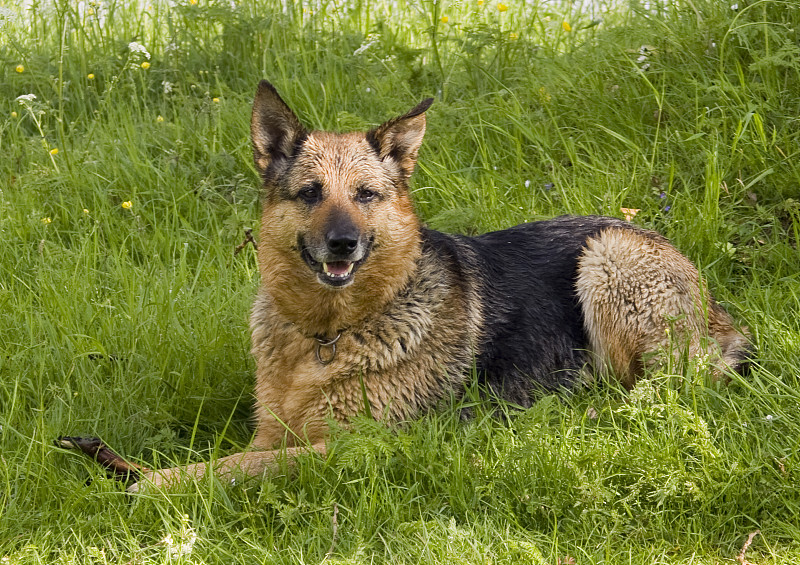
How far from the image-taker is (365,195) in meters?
4.21

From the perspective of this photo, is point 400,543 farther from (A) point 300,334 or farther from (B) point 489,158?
(B) point 489,158

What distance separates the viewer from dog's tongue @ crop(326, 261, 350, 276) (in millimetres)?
4048

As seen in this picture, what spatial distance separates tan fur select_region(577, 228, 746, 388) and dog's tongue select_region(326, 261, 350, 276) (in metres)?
1.30

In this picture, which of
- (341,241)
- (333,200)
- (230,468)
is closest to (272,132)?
(333,200)

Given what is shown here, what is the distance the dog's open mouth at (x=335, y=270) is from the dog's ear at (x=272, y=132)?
537 mm

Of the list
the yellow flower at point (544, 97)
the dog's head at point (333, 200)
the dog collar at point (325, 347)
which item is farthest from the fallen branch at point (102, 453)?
the yellow flower at point (544, 97)

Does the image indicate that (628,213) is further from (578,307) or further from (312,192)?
(312,192)

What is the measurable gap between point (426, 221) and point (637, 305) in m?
1.66

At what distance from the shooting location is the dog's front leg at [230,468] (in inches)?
144

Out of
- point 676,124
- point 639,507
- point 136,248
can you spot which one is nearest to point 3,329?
point 136,248

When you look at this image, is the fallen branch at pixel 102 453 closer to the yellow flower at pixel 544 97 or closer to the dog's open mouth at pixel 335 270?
the dog's open mouth at pixel 335 270

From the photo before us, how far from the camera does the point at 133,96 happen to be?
6621mm

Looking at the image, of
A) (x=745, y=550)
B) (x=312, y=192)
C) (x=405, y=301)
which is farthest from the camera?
(x=405, y=301)

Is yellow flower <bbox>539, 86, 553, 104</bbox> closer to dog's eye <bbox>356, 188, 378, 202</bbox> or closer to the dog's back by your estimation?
the dog's back
